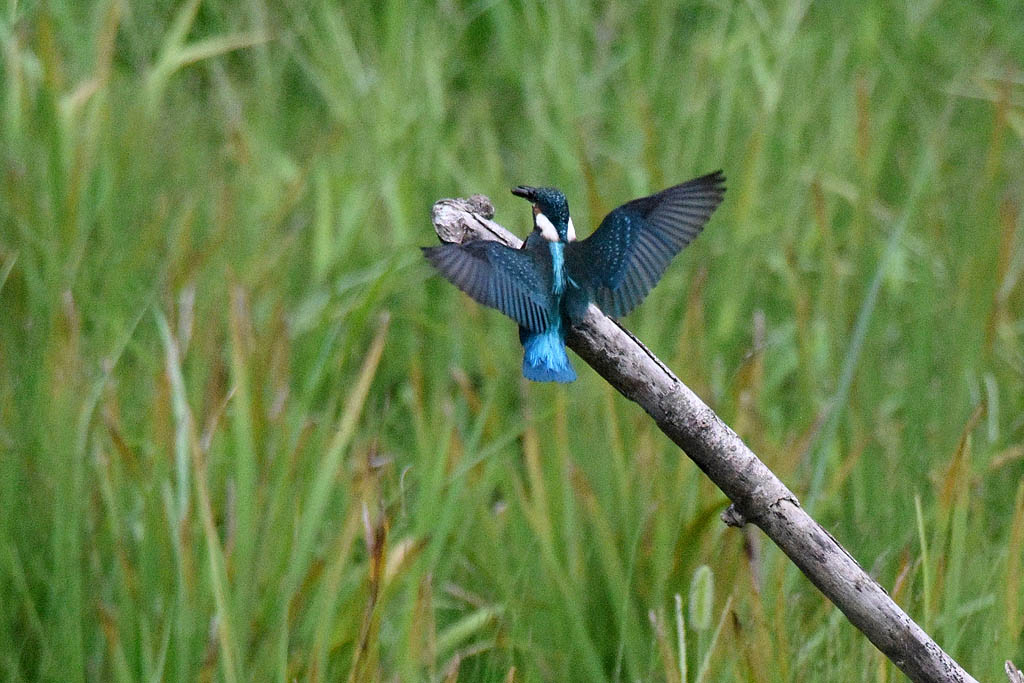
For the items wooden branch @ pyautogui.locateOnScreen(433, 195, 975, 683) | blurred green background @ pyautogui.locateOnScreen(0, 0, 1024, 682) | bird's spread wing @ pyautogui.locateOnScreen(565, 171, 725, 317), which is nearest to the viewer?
wooden branch @ pyautogui.locateOnScreen(433, 195, 975, 683)

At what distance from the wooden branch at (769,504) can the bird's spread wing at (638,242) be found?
140 mm

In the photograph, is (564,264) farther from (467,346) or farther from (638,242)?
(467,346)

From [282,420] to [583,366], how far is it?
0.58 metres

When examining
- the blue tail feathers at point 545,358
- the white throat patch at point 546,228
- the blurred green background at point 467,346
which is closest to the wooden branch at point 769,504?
the blue tail feathers at point 545,358

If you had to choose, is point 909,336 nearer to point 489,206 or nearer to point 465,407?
point 465,407

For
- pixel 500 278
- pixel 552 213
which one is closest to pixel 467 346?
pixel 552 213

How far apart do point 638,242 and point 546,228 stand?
0.27 feet

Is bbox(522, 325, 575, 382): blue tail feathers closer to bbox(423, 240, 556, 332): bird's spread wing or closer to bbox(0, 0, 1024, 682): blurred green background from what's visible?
bbox(423, 240, 556, 332): bird's spread wing

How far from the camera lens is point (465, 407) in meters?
2.24

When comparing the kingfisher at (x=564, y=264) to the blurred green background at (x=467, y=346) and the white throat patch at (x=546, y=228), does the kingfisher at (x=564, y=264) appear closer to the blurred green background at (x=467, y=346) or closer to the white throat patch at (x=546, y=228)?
the white throat patch at (x=546, y=228)

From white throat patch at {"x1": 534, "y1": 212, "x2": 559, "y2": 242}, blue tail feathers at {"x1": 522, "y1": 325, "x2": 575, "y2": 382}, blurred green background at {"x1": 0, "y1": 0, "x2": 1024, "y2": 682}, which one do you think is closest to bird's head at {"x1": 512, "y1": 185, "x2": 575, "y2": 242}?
white throat patch at {"x1": 534, "y1": 212, "x2": 559, "y2": 242}

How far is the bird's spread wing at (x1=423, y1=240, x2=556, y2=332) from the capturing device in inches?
37.6

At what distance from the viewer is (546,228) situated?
1.08 m

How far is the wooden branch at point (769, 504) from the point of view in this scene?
87cm
